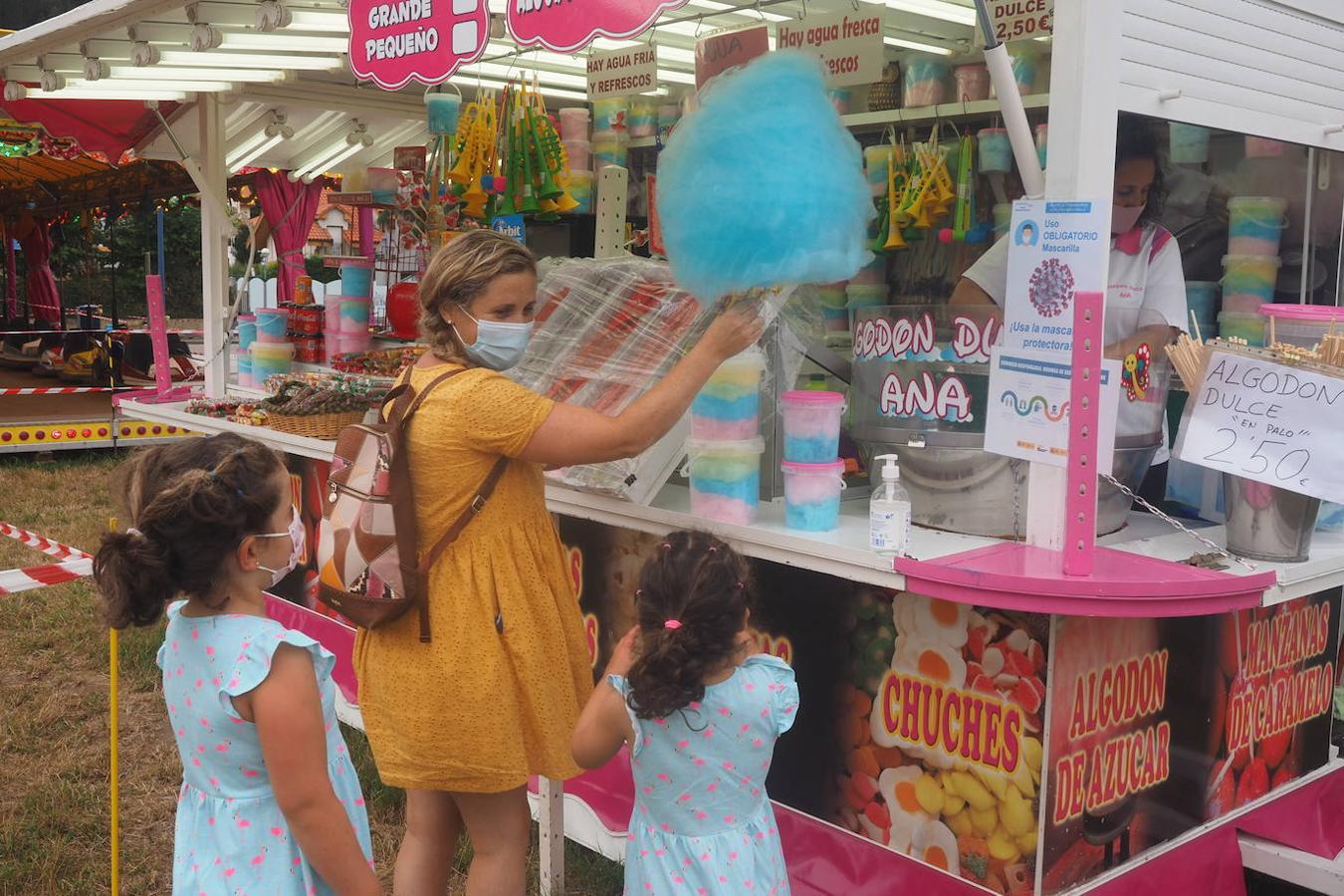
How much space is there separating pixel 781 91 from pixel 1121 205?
1.01 m

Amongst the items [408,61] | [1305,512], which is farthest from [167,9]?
[1305,512]

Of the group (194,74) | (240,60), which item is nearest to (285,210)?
(194,74)

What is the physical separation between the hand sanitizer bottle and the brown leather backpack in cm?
71

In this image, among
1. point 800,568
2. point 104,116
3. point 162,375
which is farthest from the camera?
point 104,116

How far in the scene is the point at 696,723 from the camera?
6.45ft

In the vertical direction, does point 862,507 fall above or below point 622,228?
below

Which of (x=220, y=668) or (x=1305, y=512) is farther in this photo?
(x=1305, y=512)

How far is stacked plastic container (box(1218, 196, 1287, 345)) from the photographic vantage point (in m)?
3.03

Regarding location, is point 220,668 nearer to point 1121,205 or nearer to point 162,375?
point 1121,205

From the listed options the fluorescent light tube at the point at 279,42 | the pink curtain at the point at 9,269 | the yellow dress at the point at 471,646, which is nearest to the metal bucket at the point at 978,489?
the yellow dress at the point at 471,646

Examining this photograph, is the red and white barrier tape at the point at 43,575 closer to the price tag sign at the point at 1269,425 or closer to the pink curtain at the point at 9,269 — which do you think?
the price tag sign at the point at 1269,425

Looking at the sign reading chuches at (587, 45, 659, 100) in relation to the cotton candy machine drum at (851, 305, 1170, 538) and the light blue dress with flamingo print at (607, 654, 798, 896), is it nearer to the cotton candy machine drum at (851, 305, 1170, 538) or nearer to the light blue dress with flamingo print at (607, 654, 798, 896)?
the cotton candy machine drum at (851, 305, 1170, 538)

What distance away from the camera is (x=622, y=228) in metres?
3.35

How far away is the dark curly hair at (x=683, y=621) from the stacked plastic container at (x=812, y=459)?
1.88 feet
